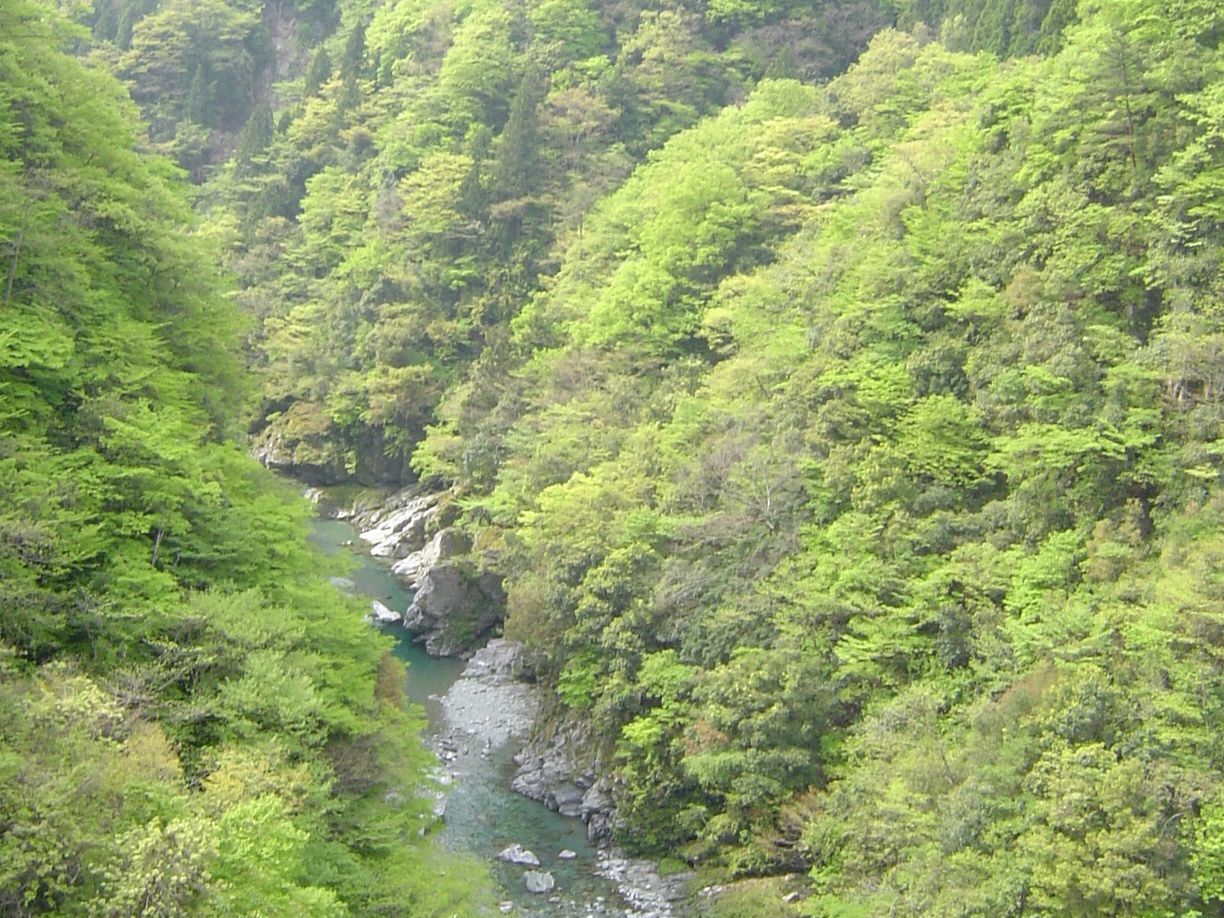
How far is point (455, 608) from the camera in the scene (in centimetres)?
3853

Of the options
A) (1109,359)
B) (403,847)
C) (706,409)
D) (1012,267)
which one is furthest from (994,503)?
(403,847)

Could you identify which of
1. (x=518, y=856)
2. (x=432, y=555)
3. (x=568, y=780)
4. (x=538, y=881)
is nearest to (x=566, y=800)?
(x=568, y=780)

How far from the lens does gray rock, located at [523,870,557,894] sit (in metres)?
24.6

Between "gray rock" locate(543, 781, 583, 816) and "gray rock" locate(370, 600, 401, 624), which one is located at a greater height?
"gray rock" locate(543, 781, 583, 816)

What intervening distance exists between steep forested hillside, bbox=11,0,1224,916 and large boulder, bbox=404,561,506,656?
1.65 meters

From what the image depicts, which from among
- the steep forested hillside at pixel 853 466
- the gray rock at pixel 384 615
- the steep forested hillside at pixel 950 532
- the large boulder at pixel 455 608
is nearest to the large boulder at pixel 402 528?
the steep forested hillside at pixel 853 466

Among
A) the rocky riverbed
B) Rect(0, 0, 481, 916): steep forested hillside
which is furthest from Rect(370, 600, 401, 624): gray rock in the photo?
Rect(0, 0, 481, 916): steep forested hillside

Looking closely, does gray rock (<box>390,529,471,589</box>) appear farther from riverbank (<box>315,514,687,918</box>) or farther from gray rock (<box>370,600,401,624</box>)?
gray rock (<box>370,600,401,624</box>)

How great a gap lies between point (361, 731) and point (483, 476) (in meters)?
22.5

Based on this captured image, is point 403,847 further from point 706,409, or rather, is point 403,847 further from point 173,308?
point 706,409

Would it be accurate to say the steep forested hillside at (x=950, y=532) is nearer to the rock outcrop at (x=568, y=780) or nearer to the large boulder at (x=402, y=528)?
the rock outcrop at (x=568, y=780)

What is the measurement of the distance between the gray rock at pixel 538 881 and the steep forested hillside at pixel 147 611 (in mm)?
3990

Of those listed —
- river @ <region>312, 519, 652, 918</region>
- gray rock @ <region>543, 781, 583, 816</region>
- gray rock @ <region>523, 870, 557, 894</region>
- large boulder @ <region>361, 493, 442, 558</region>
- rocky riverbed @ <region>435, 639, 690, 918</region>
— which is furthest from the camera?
large boulder @ <region>361, 493, 442, 558</region>

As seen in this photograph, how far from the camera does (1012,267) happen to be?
27.7m
